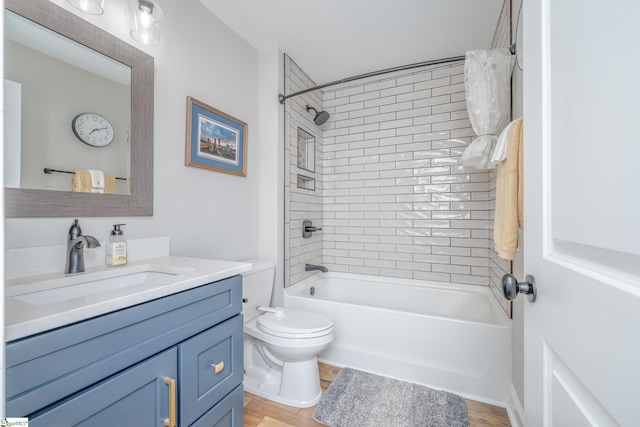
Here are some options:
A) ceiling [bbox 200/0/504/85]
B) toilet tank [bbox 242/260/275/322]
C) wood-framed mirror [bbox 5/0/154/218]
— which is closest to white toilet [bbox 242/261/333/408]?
toilet tank [bbox 242/260/275/322]

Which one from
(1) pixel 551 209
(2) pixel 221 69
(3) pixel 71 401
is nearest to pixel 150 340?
(3) pixel 71 401

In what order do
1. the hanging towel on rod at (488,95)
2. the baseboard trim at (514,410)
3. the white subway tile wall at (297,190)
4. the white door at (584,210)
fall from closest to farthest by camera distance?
the white door at (584,210) < the baseboard trim at (514,410) < the hanging towel on rod at (488,95) < the white subway tile wall at (297,190)

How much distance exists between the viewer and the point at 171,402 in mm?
838

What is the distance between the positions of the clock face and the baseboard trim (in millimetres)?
2410

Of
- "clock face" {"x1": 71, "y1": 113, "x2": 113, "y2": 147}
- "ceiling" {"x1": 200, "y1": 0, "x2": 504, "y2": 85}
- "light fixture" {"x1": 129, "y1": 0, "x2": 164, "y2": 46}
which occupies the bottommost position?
"clock face" {"x1": 71, "y1": 113, "x2": 113, "y2": 147}

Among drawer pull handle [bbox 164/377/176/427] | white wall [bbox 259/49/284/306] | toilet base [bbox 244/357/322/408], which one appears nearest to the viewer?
drawer pull handle [bbox 164/377/176/427]

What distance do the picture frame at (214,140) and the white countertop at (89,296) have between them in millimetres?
729

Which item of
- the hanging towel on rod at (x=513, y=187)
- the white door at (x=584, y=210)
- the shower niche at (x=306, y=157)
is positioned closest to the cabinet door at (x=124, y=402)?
the white door at (x=584, y=210)

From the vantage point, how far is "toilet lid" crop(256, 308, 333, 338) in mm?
1563

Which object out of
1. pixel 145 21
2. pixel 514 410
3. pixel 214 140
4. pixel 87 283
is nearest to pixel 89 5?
pixel 145 21

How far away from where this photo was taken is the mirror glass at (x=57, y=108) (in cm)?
96

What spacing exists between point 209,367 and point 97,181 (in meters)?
0.94

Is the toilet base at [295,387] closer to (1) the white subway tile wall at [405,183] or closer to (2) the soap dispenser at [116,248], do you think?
(2) the soap dispenser at [116,248]

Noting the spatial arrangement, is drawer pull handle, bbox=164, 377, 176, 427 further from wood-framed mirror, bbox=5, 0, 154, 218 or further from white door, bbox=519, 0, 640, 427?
white door, bbox=519, 0, 640, 427
